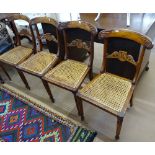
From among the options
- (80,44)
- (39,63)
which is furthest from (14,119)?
(80,44)

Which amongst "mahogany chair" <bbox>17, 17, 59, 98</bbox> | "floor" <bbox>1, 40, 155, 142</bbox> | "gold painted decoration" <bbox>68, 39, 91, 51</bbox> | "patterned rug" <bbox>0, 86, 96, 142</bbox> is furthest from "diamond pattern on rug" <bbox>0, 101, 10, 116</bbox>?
"gold painted decoration" <bbox>68, 39, 91, 51</bbox>

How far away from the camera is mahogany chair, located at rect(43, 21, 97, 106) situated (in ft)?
4.72

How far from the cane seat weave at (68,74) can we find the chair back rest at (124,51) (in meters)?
0.23

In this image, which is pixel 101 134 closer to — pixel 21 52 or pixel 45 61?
pixel 45 61

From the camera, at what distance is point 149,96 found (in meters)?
1.76

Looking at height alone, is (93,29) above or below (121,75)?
above

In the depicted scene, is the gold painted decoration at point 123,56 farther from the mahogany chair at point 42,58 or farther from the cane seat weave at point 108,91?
the mahogany chair at point 42,58

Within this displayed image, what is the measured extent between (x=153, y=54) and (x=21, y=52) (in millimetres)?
1799

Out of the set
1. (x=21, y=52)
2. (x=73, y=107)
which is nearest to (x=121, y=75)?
(x=73, y=107)

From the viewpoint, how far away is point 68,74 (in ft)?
5.13

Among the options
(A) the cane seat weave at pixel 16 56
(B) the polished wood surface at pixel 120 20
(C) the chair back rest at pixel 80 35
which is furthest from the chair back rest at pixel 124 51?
(A) the cane seat weave at pixel 16 56

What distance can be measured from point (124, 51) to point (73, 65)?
0.55 meters

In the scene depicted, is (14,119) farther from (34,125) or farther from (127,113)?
(127,113)

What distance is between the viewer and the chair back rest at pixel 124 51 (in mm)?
1188
